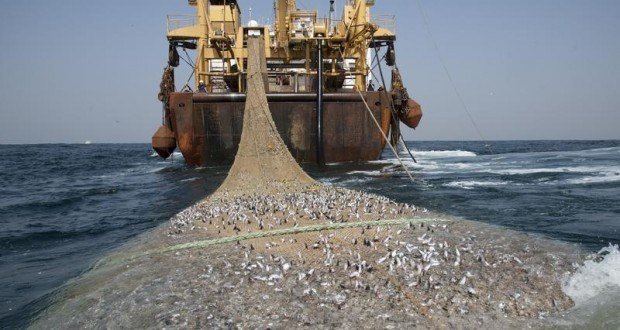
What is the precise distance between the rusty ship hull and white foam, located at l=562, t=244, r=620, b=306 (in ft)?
52.4

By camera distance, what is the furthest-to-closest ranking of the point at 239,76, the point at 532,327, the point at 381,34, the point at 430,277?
the point at 381,34 → the point at 239,76 → the point at 430,277 → the point at 532,327

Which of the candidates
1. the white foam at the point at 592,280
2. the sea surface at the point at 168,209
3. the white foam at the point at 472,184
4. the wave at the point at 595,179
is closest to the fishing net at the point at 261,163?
the sea surface at the point at 168,209

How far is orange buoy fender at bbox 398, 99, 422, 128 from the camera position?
2423cm

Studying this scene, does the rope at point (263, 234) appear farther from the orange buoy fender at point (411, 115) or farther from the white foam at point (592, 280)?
the orange buoy fender at point (411, 115)

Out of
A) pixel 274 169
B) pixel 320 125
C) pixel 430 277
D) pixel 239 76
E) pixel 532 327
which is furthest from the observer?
pixel 239 76

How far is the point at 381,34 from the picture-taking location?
29.3 metres

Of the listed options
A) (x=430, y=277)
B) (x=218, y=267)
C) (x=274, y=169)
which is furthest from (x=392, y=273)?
(x=274, y=169)

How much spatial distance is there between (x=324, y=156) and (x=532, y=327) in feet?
57.9

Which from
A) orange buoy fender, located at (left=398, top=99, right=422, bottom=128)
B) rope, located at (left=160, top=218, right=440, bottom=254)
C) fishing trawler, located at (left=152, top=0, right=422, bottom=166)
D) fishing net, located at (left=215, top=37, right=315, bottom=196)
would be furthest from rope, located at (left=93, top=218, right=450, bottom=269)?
orange buoy fender, located at (left=398, top=99, right=422, bottom=128)

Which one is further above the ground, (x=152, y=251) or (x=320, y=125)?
(x=320, y=125)

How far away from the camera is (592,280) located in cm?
584

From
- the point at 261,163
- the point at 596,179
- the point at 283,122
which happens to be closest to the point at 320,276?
the point at 261,163

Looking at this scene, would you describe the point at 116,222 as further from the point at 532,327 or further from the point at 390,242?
the point at 532,327

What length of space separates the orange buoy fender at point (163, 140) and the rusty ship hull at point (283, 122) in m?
2.34
